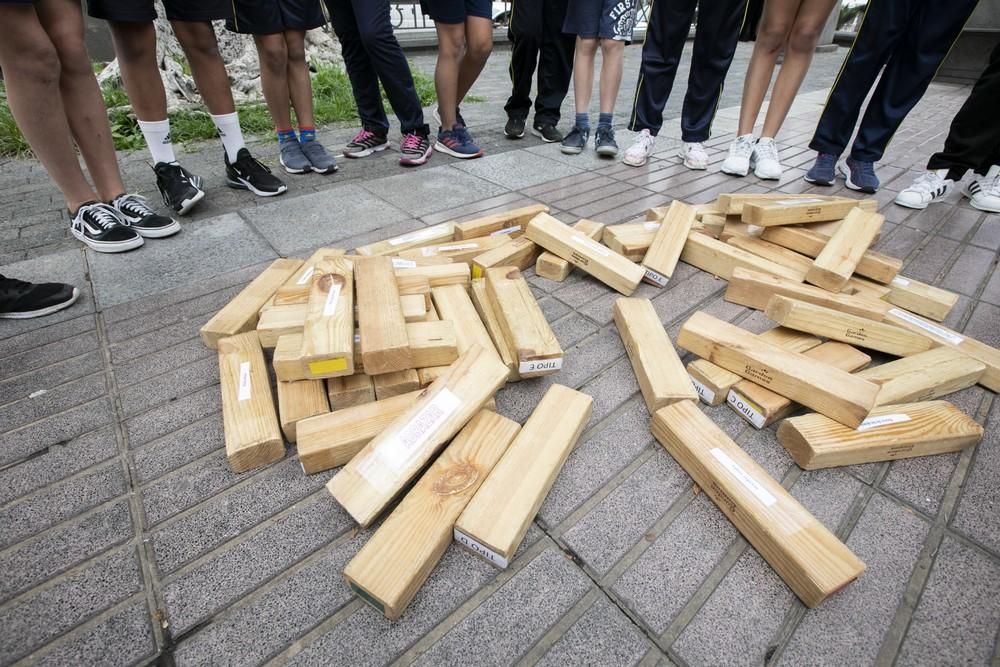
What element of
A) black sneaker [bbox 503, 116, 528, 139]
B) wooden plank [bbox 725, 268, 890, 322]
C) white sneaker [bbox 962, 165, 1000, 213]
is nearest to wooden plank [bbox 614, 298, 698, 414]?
wooden plank [bbox 725, 268, 890, 322]

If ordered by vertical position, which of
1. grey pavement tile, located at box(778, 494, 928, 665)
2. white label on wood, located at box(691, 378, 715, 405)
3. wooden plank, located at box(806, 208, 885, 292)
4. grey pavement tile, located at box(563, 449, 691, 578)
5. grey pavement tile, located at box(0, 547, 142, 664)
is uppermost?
wooden plank, located at box(806, 208, 885, 292)

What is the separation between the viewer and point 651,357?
1.68m

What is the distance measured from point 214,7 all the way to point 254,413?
2.49 metres

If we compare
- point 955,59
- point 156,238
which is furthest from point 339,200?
point 955,59

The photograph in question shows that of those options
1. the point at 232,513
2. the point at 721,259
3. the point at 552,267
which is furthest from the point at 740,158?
the point at 232,513

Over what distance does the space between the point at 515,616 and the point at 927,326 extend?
193 centimetres

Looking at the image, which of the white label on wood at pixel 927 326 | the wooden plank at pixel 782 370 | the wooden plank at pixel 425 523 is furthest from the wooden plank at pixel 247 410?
the white label on wood at pixel 927 326

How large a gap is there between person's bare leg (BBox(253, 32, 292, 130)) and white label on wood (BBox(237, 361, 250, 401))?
249 centimetres

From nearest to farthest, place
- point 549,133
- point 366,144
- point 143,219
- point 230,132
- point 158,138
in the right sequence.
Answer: point 143,219 < point 158,138 < point 230,132 < point 366,144 < point 549,133

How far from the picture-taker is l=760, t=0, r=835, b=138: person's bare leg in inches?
123

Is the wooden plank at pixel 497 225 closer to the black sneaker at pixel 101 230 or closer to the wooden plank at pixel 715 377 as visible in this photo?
the wooden plank at pixel 715 377

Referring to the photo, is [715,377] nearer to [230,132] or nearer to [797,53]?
[797,53]

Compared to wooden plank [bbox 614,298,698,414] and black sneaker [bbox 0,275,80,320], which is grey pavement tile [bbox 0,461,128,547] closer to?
black sneaker [bbox 0,275,80,320]

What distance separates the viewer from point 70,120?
2.49 metres
